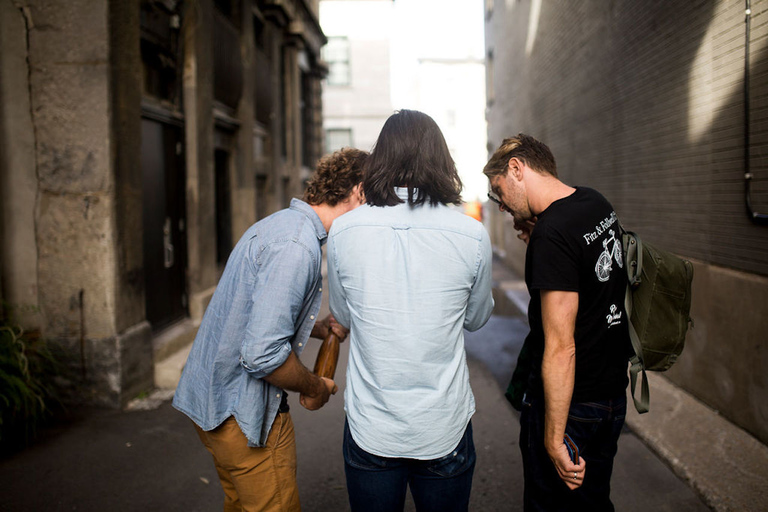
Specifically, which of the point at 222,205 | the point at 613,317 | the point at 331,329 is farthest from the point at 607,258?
the point at 222,205

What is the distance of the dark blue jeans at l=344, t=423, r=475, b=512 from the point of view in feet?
6.45

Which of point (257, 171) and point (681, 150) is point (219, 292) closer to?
point (681, 150)

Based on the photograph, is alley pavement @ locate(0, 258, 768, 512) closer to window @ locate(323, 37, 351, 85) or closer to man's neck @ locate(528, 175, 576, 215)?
man's neck @ locate(528, 175, 576, 215)

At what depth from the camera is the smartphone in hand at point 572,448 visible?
2.20m

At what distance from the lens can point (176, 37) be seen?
23.5ft

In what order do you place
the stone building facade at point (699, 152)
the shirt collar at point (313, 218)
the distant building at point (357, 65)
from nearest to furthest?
the shirt collar at point (313, 218) < the stone building facade at point (699, 152) < the distant building at point (357, 65)

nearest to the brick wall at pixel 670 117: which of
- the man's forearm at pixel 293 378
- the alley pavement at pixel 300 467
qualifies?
the alley pavement at pixel 300 467

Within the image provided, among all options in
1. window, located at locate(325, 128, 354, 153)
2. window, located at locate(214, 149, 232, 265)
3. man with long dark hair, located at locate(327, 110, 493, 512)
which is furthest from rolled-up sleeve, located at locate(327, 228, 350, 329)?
window, located at locate(325, 128, 354, 153)

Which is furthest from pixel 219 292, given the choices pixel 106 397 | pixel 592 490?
pixel 106 397

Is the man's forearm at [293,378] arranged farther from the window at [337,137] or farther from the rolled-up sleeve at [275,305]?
the window at [337,137]

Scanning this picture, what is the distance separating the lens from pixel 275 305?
1974 mm

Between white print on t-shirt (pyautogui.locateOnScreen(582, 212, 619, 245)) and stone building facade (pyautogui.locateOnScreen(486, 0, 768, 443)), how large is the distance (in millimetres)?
2645

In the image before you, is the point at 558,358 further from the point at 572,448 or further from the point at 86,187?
the point at 86,187

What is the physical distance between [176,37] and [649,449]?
674cm
